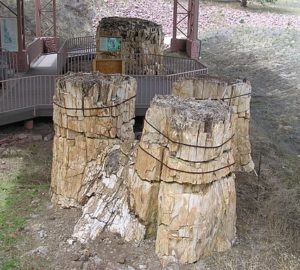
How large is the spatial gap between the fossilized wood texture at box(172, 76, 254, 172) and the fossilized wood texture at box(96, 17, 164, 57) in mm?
7763

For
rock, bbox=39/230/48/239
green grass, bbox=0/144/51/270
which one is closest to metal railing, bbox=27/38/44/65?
green grass, bbox=0/144/51/270

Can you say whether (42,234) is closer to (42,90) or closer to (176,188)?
(176,188)

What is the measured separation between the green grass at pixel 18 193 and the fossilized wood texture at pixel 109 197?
91cm

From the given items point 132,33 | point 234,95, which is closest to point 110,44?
point 132,33

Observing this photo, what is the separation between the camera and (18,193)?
29.0 feet

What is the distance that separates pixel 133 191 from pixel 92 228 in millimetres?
783

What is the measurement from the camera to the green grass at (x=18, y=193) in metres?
7.12

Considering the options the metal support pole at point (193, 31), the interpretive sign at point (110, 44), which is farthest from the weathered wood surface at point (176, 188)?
the metal support pole at point (193, 31)

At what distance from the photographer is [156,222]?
23.6 feet

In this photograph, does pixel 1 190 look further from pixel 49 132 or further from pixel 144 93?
pixel 144 93

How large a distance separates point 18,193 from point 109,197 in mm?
2098

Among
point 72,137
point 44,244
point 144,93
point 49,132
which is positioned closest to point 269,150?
point 144,93

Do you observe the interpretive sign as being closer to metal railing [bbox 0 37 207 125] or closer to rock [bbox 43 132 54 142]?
metal railing [bbox 0 37 207 125]

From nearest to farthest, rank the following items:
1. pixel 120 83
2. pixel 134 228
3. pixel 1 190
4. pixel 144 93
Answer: pixel 134 228 < pixel 120 83 < pixel 1 190 < pixel 144 93
